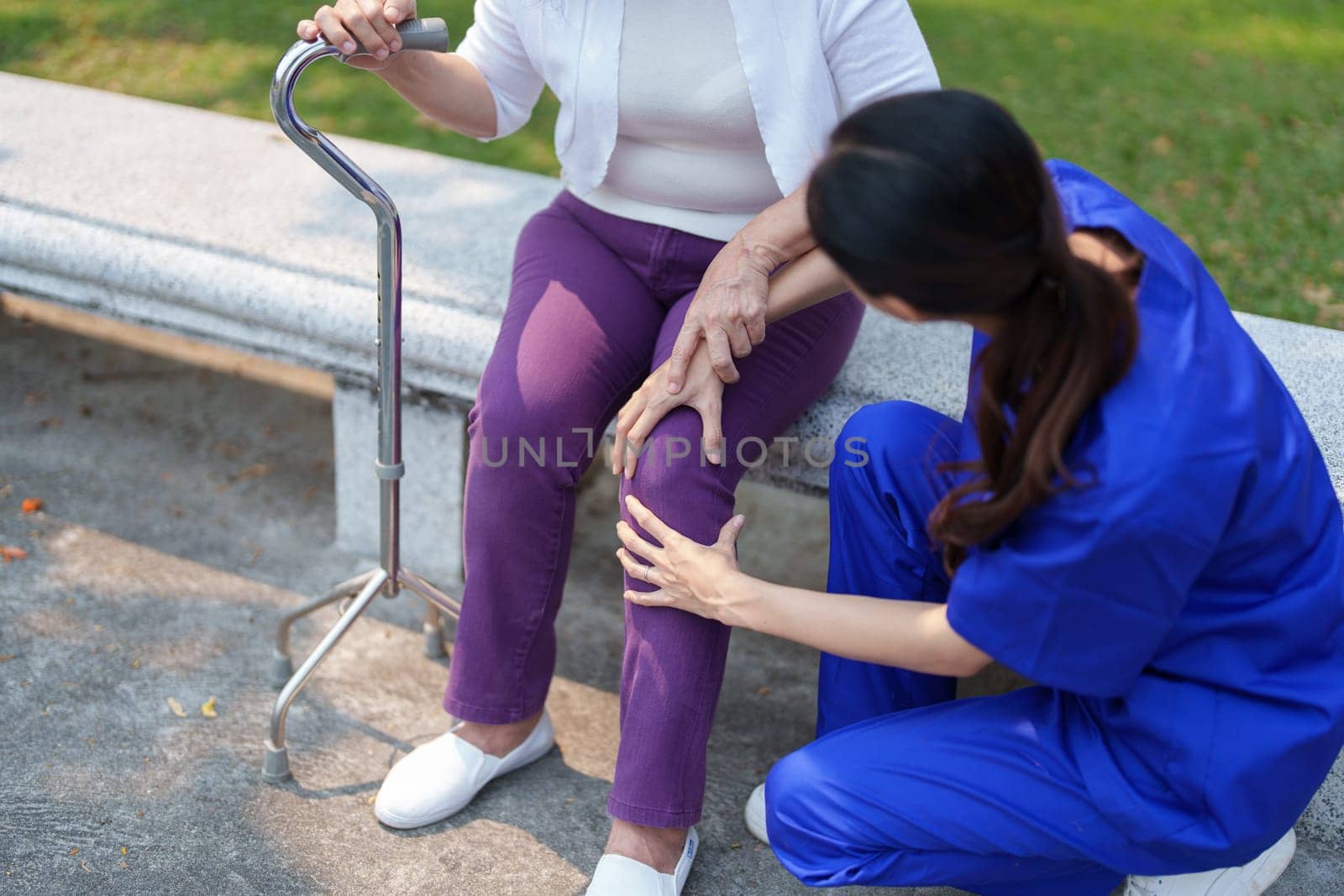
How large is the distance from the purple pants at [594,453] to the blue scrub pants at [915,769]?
0.53 ft

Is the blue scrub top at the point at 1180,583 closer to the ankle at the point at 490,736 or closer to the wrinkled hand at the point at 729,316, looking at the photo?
the wrinkled hand at the point at 729,316

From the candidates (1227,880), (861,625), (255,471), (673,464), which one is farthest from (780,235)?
(255,471)

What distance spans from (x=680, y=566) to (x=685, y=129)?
738 mm

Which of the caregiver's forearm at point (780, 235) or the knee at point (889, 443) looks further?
the caregiver's forearm at point (780, 235)

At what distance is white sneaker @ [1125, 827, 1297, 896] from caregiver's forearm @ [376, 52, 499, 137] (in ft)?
5.29

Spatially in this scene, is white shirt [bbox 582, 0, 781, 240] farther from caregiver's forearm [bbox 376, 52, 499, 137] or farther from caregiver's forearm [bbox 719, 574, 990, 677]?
caregiver's forearm [bbox 719, 574, 990, 677]

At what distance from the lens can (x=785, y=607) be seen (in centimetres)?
166

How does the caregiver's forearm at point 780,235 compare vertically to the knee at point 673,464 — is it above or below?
above

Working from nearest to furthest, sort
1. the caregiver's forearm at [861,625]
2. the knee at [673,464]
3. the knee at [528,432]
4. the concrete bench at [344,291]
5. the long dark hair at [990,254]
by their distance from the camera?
the long dark hair at [990,254]
the caregiver's forearm at [861,625]
the knee at [673,464]
the knee at [528,432]
the concrete bench at [344,291]

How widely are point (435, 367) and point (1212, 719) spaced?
1.46 meters

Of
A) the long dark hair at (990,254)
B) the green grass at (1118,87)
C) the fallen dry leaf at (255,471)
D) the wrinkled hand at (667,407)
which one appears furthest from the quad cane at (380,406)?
the green grass at (1118,87)

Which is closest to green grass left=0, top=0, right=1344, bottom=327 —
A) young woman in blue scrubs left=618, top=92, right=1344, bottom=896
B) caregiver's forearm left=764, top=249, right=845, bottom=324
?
caregiver's forearm left=764, top=249, right=845, bottom=324

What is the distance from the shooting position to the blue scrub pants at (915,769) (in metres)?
1.62

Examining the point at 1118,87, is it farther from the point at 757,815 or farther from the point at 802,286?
the point at 757,815
